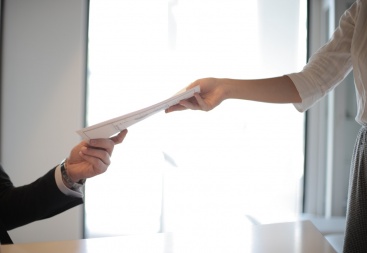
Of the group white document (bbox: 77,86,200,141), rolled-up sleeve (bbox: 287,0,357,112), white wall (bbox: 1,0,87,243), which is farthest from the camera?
white wall (bbox: 1,0,87,243)

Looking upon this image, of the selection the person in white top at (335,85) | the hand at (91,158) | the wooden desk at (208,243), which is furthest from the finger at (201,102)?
the wooden desk at (208,243)

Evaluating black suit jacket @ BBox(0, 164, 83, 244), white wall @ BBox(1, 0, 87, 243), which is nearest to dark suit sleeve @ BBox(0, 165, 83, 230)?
black suit jacket @ BBox(0, 164, 83, 244)

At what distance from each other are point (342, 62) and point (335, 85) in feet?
0.24

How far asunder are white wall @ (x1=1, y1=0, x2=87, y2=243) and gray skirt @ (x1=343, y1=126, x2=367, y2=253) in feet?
6.27

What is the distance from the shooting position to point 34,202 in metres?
0.91

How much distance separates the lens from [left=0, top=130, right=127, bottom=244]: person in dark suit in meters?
0.85

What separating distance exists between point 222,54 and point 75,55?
3.70 feet

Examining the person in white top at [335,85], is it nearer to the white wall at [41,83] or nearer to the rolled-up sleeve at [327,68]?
the rolled-up sleeve at [327,68]

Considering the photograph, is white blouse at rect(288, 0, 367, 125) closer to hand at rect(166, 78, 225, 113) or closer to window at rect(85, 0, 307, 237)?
hand at rect(166, 78, 225, 113)

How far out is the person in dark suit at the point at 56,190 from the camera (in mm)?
847

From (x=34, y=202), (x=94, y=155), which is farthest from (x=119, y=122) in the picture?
(x=34, y=202)

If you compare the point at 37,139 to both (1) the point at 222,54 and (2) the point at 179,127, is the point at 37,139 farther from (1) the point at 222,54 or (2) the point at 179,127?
(1) the point at 222,54

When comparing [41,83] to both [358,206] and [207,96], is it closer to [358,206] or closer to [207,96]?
[207,96]

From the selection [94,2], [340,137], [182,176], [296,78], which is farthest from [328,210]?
[94,2]
